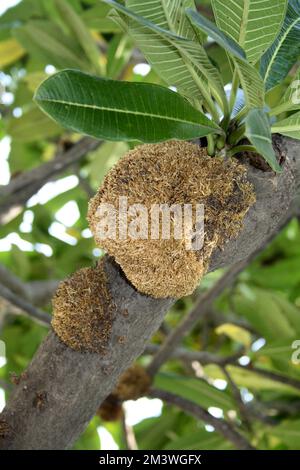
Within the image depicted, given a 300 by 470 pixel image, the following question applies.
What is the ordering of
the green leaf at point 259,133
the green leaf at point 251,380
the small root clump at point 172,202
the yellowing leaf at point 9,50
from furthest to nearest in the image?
the yellowing leaf at point 9,50, the green leaf at point 251,380, the small root clump at point 172,202, the green leaf at point 259,133

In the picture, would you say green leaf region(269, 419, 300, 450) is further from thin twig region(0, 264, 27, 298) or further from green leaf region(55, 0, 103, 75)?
green leaf region(55, 0, 103, 75)

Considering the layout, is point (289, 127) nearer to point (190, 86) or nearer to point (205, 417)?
point (190, 86)

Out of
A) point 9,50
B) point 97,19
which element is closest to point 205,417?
point 97,19

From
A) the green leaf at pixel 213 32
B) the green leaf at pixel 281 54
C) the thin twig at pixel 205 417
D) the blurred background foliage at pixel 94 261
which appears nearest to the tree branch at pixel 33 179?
the blurred background foliage at pixel 94 261

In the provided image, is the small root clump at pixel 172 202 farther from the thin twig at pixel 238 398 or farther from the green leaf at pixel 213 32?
the thin twig at pixel 238 398

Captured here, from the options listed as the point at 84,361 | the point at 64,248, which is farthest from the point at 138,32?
the point at 64,248

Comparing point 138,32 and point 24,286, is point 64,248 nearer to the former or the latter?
point 24,286

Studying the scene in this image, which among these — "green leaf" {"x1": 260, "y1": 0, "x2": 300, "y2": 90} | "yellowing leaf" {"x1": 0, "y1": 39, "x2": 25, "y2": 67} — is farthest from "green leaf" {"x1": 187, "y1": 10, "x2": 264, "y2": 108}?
"yellowing leaf" {"x1": 0, "y1": 39, "x2": 25, "y2": 67}
